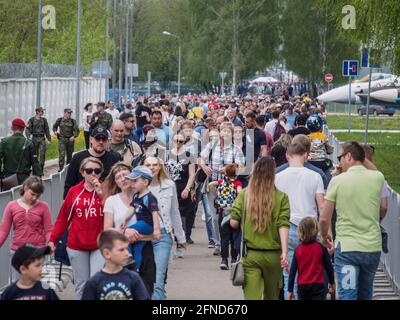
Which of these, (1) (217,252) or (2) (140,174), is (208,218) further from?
(2) (140,174)

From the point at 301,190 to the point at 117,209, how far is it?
5.44 ft

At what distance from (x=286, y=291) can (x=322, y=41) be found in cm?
9458

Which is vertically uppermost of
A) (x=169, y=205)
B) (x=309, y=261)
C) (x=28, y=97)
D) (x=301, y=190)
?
(x=28, y=97)

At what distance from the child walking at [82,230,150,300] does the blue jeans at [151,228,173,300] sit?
3.41 metres

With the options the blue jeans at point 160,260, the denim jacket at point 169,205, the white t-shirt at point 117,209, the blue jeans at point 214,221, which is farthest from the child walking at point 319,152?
the white t-shirt at point 117,209

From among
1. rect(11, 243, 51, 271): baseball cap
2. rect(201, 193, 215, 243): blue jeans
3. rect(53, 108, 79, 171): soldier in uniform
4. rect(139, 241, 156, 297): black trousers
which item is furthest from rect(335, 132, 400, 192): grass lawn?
rect(11, 243, 51, 271): baseball cap

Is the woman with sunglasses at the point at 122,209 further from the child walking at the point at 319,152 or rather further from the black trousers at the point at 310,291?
the child walking at the point at 319,152

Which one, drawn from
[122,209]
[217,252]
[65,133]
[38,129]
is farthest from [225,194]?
[65,133]

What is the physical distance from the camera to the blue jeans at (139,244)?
11.8 metres

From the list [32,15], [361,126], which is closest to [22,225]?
[32,15]

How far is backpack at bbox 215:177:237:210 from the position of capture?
16.0m

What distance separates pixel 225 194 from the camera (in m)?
16.0

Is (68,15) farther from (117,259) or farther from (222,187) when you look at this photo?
(117,259)

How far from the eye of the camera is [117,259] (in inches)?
340
